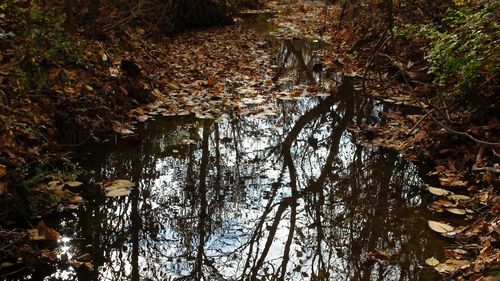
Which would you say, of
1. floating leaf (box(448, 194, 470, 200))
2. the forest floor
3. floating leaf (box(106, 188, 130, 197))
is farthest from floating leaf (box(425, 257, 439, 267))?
floating leaf (box(106, 188, 130, 197))

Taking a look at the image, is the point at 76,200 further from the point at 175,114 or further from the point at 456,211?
the point at 456,211

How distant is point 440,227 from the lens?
328cm

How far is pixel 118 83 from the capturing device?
5594 millimetres

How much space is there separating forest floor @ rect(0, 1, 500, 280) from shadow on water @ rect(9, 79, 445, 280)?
7.8 inches

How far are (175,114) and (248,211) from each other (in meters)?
2.52

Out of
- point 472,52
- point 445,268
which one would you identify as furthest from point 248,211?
point 472,52

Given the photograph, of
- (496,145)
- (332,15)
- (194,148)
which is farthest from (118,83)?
(332,15)

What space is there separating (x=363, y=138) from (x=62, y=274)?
11.4ft

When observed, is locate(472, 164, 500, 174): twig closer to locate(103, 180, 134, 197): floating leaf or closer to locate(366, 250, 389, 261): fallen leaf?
locate(366, 250, 389, 261): fallen leaf

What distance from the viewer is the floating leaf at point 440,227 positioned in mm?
3246

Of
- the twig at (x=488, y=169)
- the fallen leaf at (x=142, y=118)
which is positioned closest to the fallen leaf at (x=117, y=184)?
the fallen leaf at (x=142, y=118)

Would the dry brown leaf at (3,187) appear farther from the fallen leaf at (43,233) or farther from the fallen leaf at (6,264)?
the fallen leaf at (6,264)

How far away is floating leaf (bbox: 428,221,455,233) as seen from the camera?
325 centimetres

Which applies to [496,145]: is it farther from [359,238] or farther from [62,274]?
[62,274]
